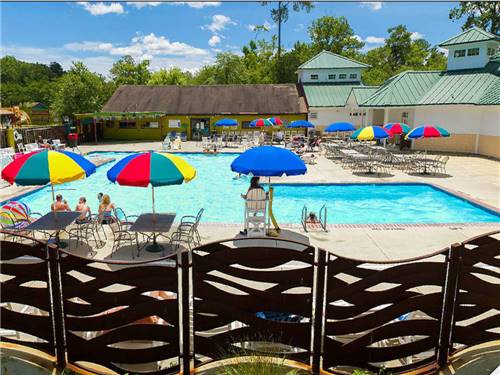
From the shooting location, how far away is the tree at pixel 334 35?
59.1 metres

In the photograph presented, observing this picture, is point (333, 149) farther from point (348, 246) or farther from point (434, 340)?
point (434, 340)

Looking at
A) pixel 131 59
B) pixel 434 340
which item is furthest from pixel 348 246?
pixel 131 59

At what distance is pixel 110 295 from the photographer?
12.7 feet

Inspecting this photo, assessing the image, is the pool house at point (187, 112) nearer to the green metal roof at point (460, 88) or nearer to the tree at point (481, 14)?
the green metal roof at point (460, 88)

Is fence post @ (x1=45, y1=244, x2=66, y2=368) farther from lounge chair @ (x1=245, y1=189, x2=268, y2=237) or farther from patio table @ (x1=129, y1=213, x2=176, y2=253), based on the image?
lounge chair @ (x1=245, y1=189, x2=268, y2=237)

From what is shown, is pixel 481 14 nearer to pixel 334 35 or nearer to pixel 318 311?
pixel 334 35

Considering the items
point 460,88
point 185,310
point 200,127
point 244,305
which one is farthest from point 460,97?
point 185,310

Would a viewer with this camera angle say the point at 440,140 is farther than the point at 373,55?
No

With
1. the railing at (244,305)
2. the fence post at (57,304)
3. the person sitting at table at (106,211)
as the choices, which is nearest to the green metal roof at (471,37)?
the person sitting at table at (106,211)

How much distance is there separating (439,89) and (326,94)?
12.2 metres

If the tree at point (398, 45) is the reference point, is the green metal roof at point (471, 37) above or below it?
below

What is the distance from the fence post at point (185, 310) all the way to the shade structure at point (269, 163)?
14.2ft

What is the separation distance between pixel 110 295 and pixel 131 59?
7624 cm

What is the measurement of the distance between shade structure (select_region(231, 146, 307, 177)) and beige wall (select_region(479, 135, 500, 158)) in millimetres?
20811
